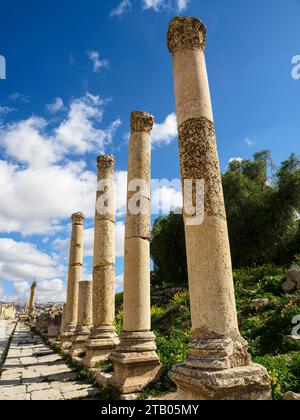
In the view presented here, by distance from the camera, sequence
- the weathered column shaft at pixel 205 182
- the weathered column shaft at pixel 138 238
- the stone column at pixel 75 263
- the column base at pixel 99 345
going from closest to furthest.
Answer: the weathered column shaft at pixel 205 182 < the weathered column shaft at pixel 138 238 < the column base at pixel 99 345 < the stone column at pixel 75 263

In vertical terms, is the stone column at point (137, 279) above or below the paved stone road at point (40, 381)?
above

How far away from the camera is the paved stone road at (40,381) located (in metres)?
7.37

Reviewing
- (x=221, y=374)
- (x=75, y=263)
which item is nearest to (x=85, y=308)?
(x=75, y=263)

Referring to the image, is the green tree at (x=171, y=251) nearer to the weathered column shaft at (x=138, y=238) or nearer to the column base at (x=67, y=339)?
the column base at (x=67, y=339)

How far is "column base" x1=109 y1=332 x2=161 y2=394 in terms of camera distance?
22.6ft

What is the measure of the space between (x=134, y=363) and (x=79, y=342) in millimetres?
5753

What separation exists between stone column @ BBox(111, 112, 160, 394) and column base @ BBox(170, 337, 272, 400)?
2.51 metres

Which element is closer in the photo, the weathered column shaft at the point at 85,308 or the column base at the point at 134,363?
the column base at the point at 134,363

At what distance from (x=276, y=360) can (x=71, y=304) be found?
37.8ft

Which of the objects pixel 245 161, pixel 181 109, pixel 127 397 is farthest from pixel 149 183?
pixel 245 161

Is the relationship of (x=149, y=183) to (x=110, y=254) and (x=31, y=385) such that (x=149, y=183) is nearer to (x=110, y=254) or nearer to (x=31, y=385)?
(x=110, y=254)

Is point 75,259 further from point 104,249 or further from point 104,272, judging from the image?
point 104,272

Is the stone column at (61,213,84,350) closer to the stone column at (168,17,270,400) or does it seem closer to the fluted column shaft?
the fluted column shaft

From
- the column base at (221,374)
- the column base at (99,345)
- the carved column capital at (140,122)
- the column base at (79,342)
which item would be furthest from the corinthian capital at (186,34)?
the column base at (79,342)
